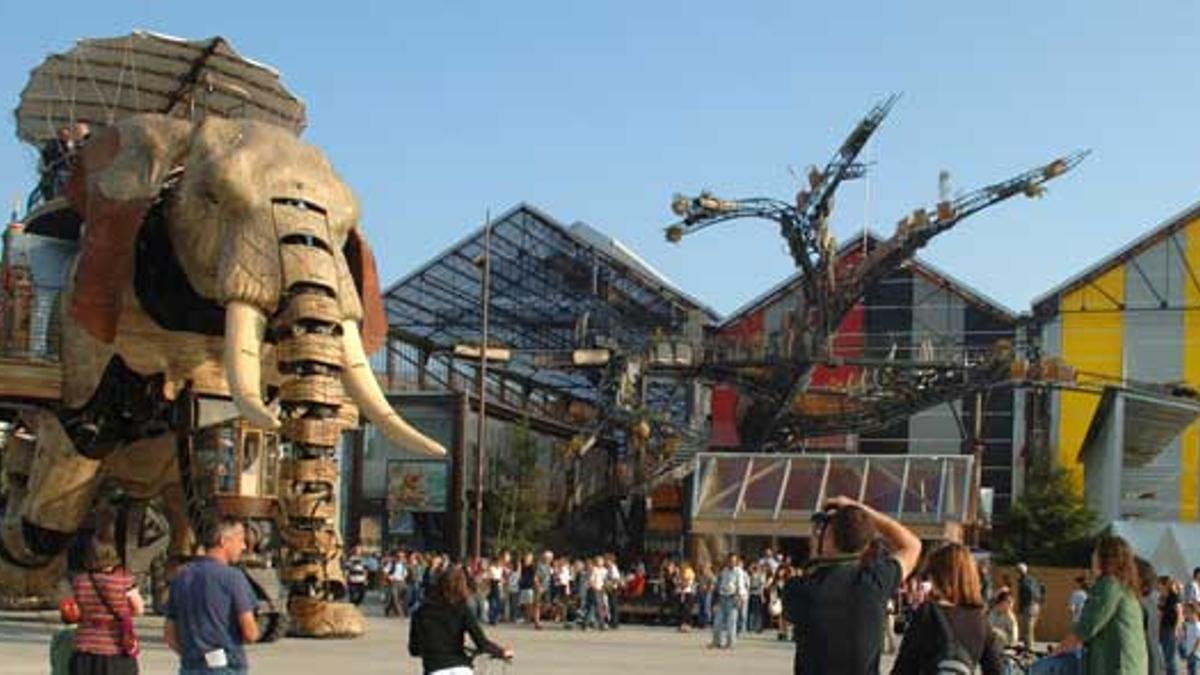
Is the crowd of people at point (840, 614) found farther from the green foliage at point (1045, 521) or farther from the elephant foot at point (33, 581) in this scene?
the green foliage at point (1045, 521)

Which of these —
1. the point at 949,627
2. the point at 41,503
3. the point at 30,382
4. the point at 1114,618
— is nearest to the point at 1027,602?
the point at 41,503

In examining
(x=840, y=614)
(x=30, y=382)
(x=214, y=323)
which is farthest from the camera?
(x=30, y=382)

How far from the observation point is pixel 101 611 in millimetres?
9062

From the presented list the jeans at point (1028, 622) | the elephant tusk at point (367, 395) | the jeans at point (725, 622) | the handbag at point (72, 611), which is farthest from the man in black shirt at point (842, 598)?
the jeans at point (1028, 622)

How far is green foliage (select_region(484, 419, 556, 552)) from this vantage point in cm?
4612

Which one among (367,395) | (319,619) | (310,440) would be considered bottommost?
(319,619)

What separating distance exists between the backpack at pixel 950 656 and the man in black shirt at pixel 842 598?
46cm

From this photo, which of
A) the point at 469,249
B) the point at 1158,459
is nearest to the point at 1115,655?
the point at 1158,459

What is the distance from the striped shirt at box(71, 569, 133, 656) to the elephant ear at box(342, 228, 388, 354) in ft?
27.5

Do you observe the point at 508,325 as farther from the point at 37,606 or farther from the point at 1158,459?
the point at 37,606

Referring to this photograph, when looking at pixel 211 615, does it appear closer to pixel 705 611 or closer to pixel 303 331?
pixel 303 331

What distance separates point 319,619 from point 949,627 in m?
10.6

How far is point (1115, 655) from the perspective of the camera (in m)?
8.12

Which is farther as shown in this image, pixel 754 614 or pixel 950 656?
pixel 754 614
